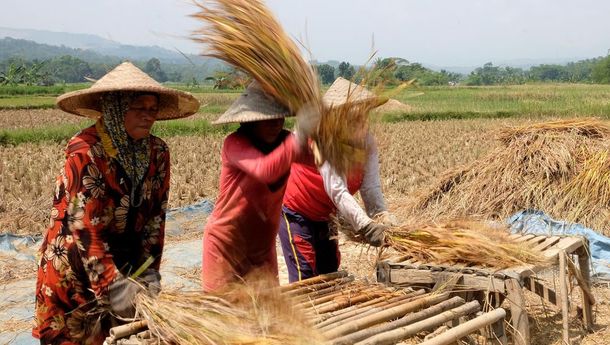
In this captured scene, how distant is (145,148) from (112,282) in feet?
1.71

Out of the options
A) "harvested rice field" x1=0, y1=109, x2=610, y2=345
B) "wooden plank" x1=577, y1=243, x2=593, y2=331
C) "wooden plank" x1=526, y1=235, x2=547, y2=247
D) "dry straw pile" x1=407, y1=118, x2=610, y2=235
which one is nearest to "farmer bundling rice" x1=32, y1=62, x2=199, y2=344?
"harvested rice field" x1=0, y1=109, x2=610, y2=345

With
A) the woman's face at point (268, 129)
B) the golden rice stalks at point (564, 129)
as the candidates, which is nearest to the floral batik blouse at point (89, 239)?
the woman's face at point (268, 129)

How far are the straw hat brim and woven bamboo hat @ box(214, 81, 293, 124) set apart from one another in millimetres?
260

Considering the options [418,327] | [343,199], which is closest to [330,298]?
[418,327]

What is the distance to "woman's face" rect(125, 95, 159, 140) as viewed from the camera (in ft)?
8.00

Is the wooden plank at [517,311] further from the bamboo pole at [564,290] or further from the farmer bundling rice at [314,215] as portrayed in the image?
the farmer bundling rice at [314,215]

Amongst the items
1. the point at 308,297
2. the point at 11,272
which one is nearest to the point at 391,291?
the point at 308,297

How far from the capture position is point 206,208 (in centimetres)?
827

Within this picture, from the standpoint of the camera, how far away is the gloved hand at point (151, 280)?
2309 millimetres

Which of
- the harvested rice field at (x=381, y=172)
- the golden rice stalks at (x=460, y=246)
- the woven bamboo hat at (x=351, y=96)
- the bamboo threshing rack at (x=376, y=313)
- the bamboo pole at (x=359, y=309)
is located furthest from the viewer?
the harvested rice field at (x=381, y=172)

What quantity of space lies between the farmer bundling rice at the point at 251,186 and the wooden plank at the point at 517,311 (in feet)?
3.49

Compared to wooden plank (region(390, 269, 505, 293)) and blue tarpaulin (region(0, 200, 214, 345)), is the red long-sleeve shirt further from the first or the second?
blue tarpaulin (region(0, 200, 214, 345))

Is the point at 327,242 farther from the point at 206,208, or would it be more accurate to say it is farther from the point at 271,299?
the point at 206,208

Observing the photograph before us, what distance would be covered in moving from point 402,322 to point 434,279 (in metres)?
0.73
